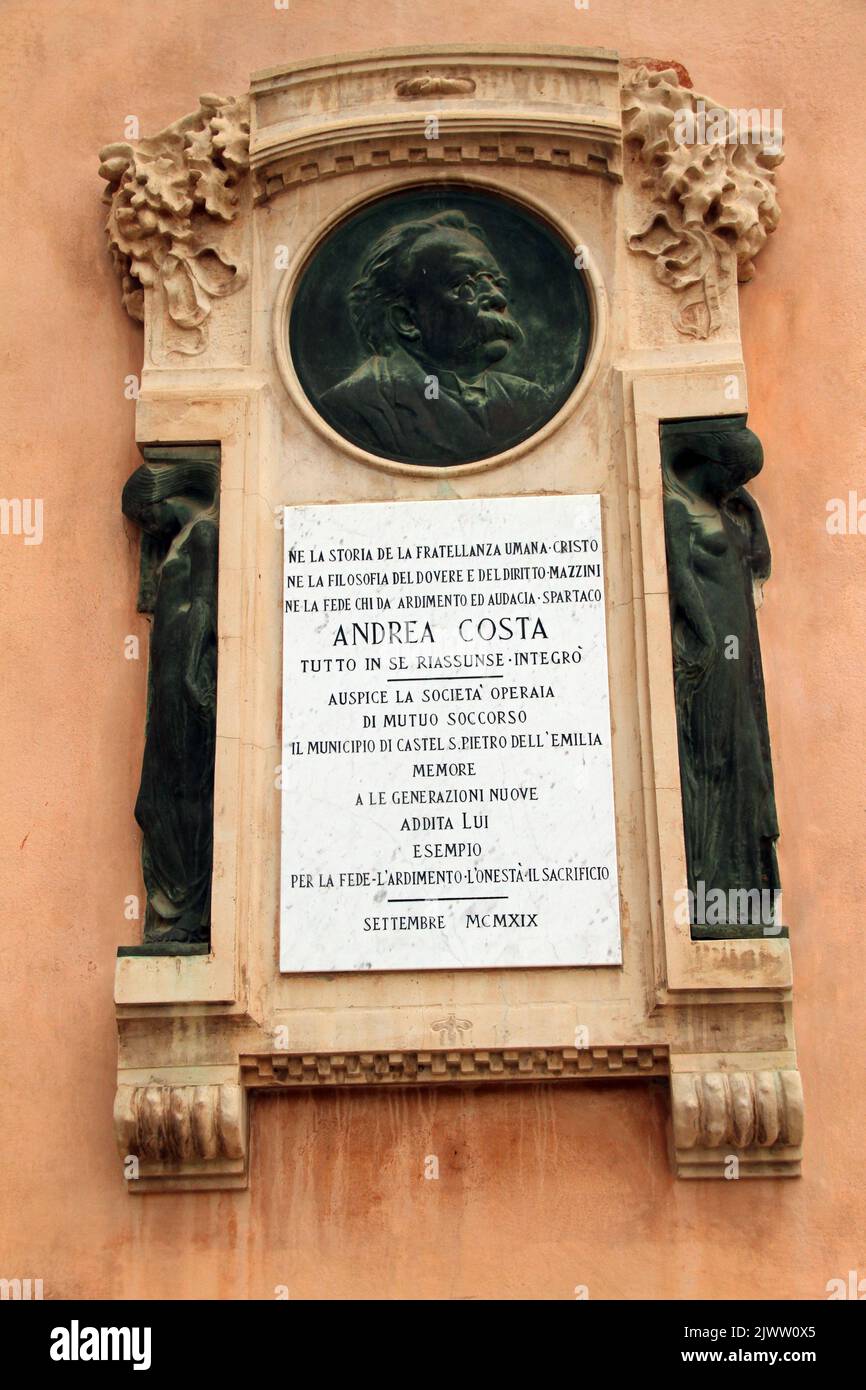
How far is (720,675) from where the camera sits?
9336 millimetres

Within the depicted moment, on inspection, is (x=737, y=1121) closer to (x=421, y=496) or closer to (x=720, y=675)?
(x=720, y=675)

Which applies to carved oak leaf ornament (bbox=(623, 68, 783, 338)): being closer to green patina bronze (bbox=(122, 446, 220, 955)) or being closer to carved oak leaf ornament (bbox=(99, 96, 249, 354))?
carved oak leaf ornament (bbox=(99, 96, 249, 354))

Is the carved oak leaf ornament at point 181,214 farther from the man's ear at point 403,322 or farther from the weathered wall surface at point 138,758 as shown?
the man's ear at point 403,322

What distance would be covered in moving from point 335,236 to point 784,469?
2.44 metres

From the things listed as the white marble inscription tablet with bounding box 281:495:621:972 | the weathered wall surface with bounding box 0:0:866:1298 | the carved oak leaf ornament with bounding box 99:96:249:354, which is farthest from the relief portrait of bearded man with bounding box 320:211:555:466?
the weathered wall surface with bounding box 0:0:866:1298

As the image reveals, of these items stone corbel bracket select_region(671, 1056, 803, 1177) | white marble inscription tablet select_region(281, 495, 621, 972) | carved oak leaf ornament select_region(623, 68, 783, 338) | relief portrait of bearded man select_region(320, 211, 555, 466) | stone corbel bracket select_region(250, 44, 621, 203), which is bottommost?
stone corbel bracket select_region(671, 1056, 803, 1177)

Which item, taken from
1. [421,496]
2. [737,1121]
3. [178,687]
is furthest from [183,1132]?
[421,496]

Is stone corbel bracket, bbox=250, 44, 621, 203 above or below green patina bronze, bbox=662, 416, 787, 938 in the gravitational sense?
above

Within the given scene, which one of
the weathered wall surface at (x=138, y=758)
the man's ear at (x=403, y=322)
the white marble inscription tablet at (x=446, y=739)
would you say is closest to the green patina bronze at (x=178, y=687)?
the weathered wall surface at (x=138, y=758)

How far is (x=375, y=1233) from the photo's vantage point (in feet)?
28.9

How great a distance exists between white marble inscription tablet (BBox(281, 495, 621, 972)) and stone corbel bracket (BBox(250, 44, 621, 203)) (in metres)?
1.77

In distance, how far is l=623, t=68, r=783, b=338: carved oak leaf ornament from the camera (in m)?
9.91

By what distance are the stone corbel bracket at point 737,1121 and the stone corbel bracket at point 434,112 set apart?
432 cm

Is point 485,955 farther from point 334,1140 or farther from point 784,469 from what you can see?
point 784,469
